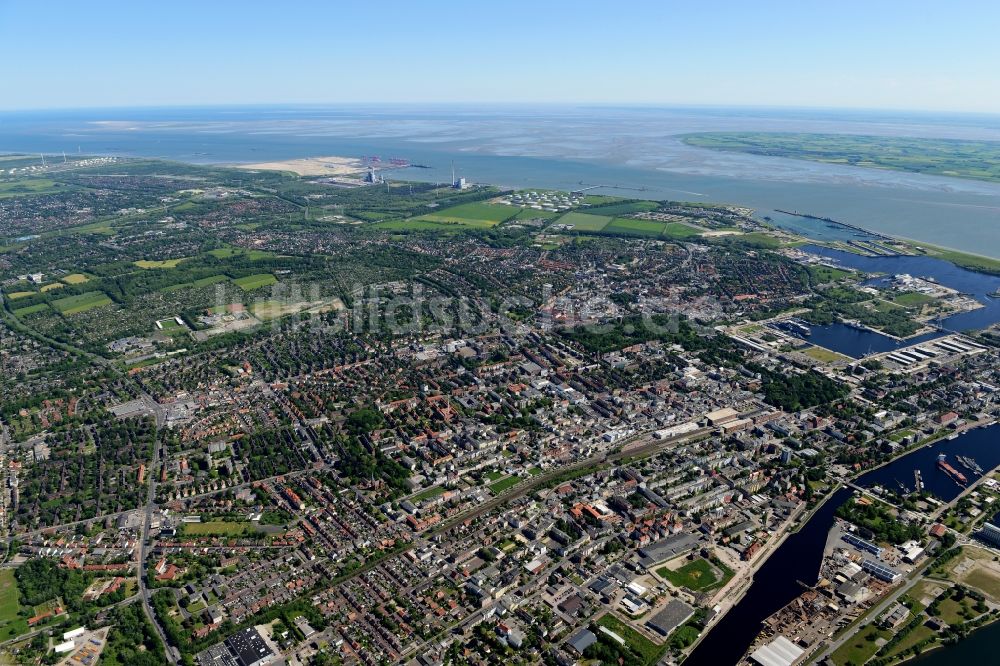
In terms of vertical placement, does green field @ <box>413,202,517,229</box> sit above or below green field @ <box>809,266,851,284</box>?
above

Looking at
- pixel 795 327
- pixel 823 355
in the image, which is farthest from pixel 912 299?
pixel 823 355

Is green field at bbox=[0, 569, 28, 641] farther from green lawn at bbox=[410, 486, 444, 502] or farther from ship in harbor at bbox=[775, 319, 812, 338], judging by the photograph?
ship in harbor at bbox=[775, 319, 812, 338]

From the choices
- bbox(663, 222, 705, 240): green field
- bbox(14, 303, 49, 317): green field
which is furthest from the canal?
bbox(14, 303, 49, 317): green field

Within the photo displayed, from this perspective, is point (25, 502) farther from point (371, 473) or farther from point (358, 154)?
point (358, 154)

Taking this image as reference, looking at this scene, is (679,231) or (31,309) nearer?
(31,309)

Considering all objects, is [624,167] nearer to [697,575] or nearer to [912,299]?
[912,299]

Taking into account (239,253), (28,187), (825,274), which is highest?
(28,187)
